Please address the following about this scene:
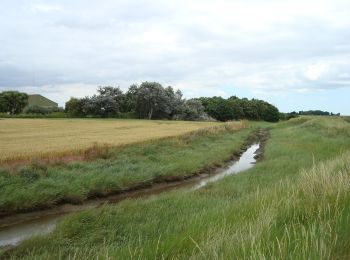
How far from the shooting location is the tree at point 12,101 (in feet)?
313

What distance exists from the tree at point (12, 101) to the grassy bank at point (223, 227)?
3507 inches

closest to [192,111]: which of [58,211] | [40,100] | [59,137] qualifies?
[59,137]

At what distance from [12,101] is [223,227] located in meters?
99.2

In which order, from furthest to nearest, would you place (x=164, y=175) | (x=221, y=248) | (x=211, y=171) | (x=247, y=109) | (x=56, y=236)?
(x=247, y=109)
(x=211, y=171)
(x=164, y=175)
(x=56, y=236)
(x=221, y=248)

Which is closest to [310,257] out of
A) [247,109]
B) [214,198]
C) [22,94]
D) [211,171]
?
[214,198]

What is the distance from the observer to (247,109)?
11375cm

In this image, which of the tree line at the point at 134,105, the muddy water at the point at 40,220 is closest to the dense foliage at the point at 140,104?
the tree line at the point at 134,105

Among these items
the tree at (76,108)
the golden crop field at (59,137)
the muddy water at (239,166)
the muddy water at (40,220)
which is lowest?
the muddy water at (40,220)

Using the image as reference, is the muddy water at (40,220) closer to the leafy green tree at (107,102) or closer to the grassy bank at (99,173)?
the grassy bank at (99,173)

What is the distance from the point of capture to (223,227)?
6.09m

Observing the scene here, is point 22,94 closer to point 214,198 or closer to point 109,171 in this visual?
point 109,171

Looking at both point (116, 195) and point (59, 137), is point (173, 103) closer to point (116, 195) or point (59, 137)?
point (59, 137)

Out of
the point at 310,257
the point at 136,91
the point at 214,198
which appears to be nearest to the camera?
the point at 310,257

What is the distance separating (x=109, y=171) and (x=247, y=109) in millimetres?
96691
